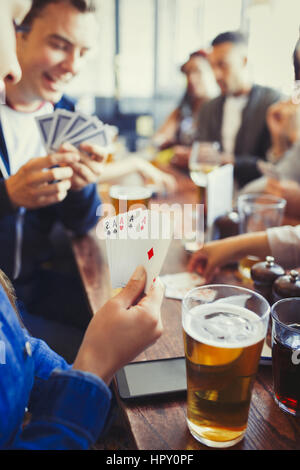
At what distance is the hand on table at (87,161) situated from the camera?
143cm

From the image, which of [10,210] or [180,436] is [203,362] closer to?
[180,436]

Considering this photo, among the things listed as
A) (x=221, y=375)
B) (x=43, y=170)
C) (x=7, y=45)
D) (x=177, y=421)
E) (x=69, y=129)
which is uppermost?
(x=7, y=45)

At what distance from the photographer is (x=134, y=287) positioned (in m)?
0.70

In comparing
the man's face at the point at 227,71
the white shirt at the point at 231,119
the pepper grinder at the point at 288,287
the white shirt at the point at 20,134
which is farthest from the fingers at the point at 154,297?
the white shirt at the point at 231,119

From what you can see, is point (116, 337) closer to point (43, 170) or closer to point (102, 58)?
point (43, 170)

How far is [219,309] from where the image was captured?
0.69m

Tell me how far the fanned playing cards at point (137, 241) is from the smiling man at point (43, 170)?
21.7 inches

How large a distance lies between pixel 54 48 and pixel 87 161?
15.2 inches

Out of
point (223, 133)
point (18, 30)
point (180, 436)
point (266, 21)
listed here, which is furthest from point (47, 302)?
point (223, 133)

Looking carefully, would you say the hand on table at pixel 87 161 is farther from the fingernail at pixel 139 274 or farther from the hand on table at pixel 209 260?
the fingernail at pixel 139 274

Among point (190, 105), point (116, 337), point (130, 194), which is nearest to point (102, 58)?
point (130, 194)

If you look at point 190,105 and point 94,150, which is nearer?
point 94,150

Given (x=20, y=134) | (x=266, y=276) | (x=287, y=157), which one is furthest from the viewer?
(x=287, y=157)
